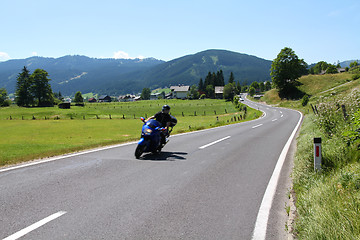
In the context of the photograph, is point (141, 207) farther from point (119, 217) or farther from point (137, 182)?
point (137, 182)

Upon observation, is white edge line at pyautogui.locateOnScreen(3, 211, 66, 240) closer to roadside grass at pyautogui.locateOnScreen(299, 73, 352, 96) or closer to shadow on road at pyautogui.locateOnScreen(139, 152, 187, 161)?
shadow on road at pyautogui.locateOnScreen(139, 152, 187, 161)

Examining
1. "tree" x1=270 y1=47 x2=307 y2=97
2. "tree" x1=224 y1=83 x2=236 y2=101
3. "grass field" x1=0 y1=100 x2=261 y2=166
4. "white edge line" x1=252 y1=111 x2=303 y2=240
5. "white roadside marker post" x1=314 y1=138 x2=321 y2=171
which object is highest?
"tree" x1=270 y1=47 x2=307 y2=97

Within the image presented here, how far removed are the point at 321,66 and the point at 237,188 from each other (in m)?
193

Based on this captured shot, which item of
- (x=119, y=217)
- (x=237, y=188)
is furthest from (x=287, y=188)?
(x=119, y=217)

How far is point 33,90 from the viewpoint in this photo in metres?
89.4

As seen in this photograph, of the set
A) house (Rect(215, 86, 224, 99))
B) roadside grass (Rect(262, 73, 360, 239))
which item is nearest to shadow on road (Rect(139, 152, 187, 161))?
roadside grass (Rect(262, 73, 360, 239))

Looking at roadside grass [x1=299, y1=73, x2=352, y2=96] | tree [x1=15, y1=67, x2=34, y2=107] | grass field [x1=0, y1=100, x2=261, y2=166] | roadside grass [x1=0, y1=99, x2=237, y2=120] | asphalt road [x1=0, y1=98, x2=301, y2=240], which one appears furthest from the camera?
tree [x1=15, y1=67, x2=34, y2=107]

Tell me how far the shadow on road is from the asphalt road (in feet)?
1.67

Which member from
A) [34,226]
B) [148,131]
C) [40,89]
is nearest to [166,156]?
[148,131]

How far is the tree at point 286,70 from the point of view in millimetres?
81500

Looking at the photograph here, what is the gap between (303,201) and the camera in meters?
4.49

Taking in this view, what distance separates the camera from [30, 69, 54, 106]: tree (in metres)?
89.8

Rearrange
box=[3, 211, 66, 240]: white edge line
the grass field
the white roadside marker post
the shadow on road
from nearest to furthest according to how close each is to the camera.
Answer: box=[3, 211, 66, 240]: white edge line → the white roadside marker post → the shadow on road → the grass field

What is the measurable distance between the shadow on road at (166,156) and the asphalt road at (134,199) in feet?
1.67
